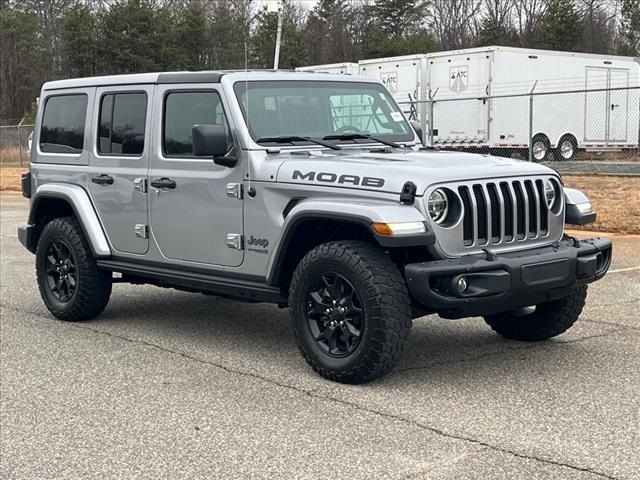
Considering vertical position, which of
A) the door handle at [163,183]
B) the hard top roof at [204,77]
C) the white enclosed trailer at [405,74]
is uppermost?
the white enclosed trailer at [405,74]

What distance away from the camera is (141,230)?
6.61m

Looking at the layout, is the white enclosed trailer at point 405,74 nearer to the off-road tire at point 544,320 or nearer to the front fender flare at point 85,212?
the front fender flare at point 85,212

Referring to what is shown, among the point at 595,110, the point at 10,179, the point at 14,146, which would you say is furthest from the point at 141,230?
the point at 14,146

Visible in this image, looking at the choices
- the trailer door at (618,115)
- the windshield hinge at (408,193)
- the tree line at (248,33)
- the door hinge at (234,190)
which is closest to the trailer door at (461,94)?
the trailer door at (618,115)

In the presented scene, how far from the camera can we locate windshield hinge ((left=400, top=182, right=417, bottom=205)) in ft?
16.3

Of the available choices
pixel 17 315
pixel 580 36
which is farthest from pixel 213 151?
pixel 580 36

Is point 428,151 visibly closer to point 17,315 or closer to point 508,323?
point 508,323

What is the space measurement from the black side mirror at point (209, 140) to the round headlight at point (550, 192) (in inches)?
84.4

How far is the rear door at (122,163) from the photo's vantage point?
6.62m

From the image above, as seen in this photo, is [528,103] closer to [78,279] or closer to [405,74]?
[405,74]

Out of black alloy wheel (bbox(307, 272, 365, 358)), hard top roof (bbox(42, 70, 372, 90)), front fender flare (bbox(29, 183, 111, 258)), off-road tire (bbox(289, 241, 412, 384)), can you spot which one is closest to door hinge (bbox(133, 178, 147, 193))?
front fender flare (bbox(29, 183, 111, 258))

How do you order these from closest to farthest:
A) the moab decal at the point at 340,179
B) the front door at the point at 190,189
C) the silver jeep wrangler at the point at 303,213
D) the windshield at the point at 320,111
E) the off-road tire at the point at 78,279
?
the silver jeep wrangler at the point at 303,213, the moab decal at the point at 340,179, the front door at the point at 190,189, the windshield at the point at 320,111, the off-road tire at the point at 78,279

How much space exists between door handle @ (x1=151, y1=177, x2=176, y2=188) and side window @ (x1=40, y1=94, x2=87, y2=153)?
110 cm

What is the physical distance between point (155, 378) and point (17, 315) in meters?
2.67
